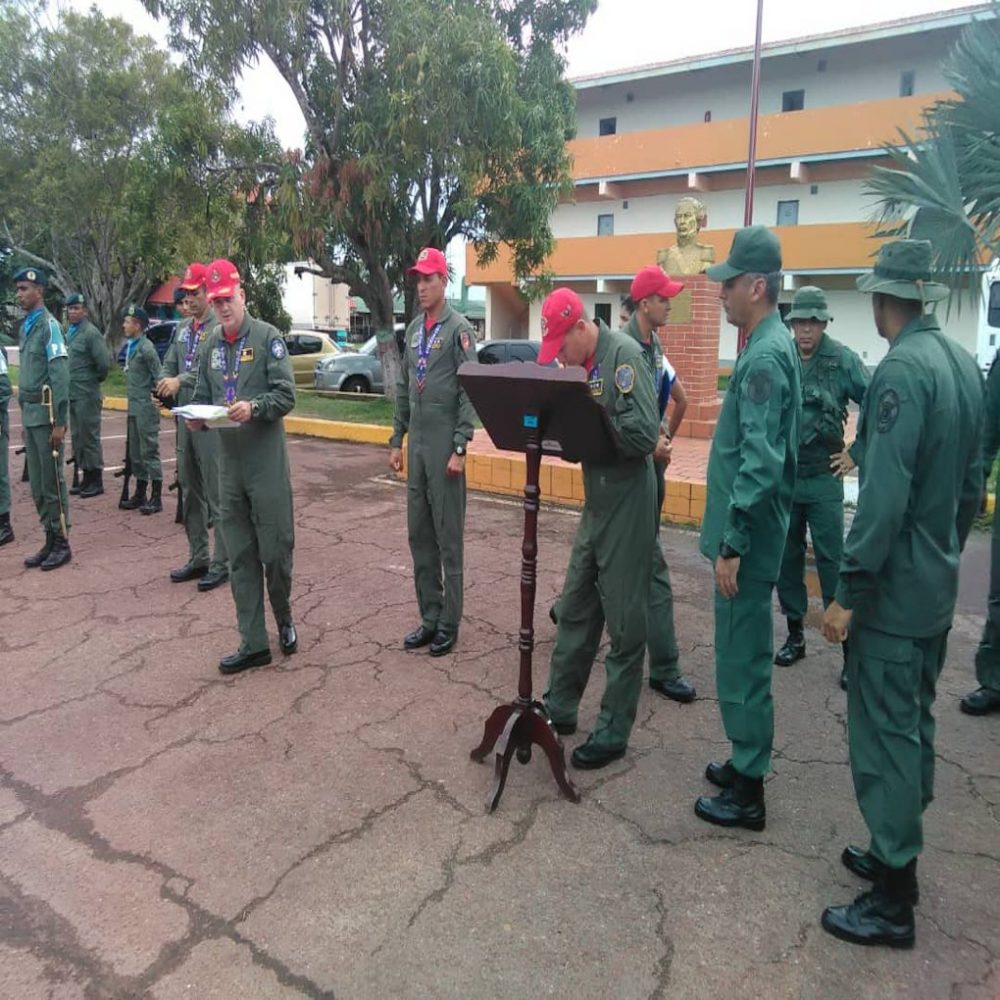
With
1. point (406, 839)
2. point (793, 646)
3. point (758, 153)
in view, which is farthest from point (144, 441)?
point (758, 153)

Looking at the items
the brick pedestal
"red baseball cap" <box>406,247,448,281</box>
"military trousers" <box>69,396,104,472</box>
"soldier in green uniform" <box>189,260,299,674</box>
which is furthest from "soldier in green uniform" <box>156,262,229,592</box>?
the brick pedestal

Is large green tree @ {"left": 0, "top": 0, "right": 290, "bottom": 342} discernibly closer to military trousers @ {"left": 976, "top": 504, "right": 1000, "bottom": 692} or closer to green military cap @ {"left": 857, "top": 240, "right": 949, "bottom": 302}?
military trousers @ {"left": 976, "top": 504, "right": 1000, "bottom": 692}

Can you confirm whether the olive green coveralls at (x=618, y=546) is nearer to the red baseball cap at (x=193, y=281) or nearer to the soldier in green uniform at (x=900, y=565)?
the soldier in green uniform at (x=900, y=565)

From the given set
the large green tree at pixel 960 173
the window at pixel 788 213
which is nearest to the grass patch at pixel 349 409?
the large green tree at pixel 960 173

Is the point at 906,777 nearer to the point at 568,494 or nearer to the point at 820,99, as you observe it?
the point at 568,494

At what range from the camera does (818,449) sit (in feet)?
13.5

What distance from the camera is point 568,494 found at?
7.80 meters

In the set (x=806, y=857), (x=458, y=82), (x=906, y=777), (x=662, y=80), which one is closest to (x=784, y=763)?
(x=806, y=857)

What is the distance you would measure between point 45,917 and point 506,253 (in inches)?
1104

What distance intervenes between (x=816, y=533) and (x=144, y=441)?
5.91m

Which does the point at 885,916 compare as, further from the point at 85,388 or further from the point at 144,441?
the point at 85,388

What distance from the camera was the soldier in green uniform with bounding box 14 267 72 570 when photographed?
569cm

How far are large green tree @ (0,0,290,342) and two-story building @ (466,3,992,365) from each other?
481 inches

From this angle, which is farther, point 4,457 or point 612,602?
point 4,457
